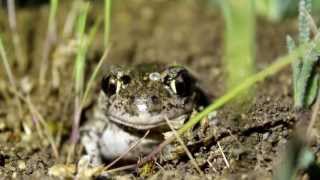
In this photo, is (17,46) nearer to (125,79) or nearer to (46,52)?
(46,52)

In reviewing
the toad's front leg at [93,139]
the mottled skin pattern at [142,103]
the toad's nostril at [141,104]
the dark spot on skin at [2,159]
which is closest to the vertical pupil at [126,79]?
the mottled skin pattern at [142,103]

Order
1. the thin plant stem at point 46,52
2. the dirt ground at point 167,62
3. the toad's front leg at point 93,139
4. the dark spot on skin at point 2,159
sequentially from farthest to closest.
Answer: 1. the thin plant stem at point 46,52
2. the toad's front leg at point 93,139
3. the dark spot on skin at point 2,159
4. the dirt ground at point 167,62

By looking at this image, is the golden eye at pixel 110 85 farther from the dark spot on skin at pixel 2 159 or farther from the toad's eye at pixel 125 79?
the dark spot on skin at pixel 2 159

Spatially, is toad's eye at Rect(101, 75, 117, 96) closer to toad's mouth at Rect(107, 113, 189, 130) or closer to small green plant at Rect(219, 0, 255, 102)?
toad's mouth at Rect(107, 113, 189, 130)

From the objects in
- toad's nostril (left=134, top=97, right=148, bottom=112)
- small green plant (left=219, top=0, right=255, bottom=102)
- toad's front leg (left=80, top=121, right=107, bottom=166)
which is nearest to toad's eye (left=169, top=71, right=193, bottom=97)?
toad's nostril (left=134, top=97, right=148, bottom=112)

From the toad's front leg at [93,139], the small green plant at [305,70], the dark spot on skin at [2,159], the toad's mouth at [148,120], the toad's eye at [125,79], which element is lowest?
the toad's front leg at [93,139]

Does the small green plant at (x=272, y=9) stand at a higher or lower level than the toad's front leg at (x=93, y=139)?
higher

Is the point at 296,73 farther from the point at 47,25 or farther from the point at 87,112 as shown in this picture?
the point at 47,25
